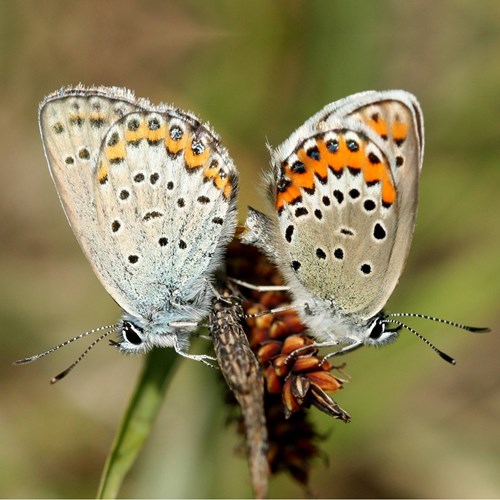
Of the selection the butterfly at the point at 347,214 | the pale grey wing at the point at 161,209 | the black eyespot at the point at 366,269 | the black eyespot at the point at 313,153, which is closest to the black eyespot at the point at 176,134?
the pale grey wing at the point at 161,209

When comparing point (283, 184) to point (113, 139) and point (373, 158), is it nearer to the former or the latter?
point (373, 158)

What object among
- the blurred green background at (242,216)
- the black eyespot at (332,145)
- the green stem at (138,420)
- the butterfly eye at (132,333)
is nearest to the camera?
the green stem at (138,420)

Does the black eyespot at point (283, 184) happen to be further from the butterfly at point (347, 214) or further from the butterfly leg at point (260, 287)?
the butterfly leg at point (260, 287)

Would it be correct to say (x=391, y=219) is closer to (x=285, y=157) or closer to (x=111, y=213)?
(x=285, y=157)

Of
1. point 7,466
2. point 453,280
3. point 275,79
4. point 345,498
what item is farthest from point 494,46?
point 7,466

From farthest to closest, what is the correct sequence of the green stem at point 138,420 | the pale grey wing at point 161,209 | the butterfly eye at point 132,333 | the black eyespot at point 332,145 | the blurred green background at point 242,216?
the blurred green background at point 242,216
the black eyespot at point 332,145
the pale grey wing at point 161,209
the butterfly eye at point 132,333
the green stem at point 138,420

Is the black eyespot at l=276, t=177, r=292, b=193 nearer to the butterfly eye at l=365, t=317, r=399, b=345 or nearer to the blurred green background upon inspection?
the butterfly eye at l=365, t=317, r=399, b=345

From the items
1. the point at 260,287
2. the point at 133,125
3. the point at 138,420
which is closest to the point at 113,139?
the point at 133,125

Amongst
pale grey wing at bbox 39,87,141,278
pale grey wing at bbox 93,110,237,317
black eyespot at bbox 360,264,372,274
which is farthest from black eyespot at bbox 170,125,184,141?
black eyespot at bbox 360,264,372,274
